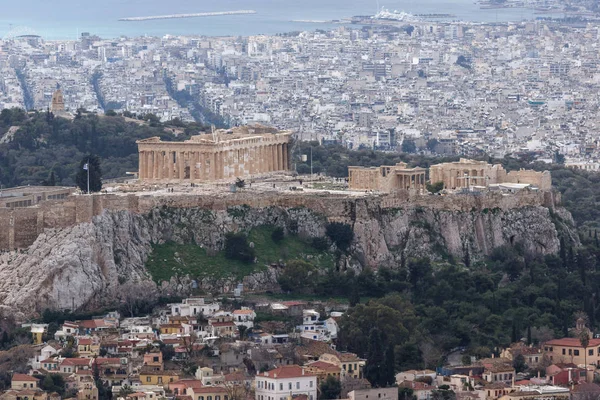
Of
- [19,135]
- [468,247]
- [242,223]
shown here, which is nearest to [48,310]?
[242,223]

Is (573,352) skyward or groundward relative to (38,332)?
groundward

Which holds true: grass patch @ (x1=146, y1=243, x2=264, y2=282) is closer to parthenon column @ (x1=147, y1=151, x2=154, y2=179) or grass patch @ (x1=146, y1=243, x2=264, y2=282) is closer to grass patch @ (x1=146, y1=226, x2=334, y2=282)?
grass patch @ (x1=146, y1=226, x2=334, y2=282)

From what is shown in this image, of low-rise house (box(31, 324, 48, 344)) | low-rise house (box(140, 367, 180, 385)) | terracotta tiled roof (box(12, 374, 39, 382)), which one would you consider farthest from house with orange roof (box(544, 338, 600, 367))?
terracotta tiled roof (box(12, 374, 39, 382))

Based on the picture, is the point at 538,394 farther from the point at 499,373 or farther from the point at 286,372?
the point at 286,372

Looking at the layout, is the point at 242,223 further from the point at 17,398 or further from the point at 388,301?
the point at 17,398

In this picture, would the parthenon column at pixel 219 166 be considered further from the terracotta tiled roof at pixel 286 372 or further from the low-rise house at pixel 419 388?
the terracotta tiled roof at pixel 286 372

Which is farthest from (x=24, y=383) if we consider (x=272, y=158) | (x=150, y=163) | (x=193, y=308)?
(x=272, y=158)

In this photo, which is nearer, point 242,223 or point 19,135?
point 242,223
